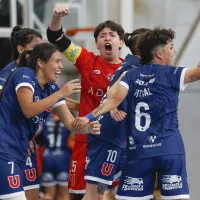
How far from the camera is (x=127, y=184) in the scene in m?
6.80

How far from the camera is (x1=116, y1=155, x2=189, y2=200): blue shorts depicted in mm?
6664

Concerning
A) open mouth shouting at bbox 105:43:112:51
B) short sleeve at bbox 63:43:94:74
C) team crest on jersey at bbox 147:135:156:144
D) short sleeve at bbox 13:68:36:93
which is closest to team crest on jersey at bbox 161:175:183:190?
team crest on jersey at bbox 147:135:156:144

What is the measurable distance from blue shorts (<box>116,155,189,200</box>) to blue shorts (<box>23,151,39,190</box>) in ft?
3.84

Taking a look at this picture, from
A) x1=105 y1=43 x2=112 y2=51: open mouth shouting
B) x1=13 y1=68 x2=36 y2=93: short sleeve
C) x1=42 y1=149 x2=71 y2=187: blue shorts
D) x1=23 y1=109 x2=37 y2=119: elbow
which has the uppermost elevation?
x1=13 y1=68 x2=36 y2=93: short sleeve

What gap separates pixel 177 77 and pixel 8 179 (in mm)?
1608

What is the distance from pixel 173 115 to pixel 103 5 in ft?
24.4

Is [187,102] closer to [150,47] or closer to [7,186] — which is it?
[150,47]

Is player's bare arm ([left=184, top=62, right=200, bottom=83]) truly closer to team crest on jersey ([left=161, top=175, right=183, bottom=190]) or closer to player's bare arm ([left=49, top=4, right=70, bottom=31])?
team crest on jersey ([left=161, top=175, right=183, bottom=190])

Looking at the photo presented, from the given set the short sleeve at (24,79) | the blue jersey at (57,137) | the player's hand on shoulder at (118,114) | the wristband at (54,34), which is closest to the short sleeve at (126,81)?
the player's hand on shoulder at (118,114)

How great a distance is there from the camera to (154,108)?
21.9 ft

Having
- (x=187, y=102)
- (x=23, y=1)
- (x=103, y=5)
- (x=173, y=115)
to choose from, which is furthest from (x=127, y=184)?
(x=23, y=1)

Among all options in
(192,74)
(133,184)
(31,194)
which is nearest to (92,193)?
(31,194)

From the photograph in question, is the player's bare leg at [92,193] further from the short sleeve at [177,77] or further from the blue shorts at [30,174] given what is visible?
the short sleeve at [177,77]

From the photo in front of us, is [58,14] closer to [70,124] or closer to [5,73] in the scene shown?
[5,73]
